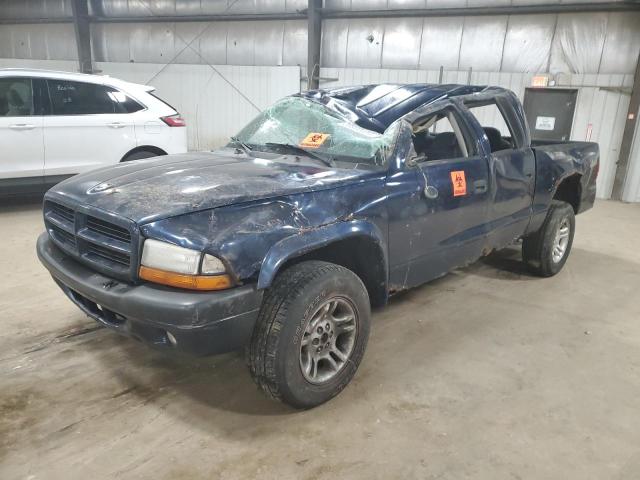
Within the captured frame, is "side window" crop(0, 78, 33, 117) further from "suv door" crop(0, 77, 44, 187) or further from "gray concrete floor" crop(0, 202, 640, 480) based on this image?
"gray concrete floor" crop(0, 202, 640, 480)

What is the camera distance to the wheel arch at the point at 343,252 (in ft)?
6.88

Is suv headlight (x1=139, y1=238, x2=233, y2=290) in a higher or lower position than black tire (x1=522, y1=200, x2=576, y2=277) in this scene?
higher

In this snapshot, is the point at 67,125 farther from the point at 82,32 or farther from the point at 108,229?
the point at 82,32

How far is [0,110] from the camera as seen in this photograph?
5.36 metres

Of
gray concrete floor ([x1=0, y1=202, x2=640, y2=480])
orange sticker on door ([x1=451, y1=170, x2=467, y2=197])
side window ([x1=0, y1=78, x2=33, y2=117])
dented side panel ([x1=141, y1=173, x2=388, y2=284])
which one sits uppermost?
side window ([x1=0, y1=78, x2=33, y2=117])

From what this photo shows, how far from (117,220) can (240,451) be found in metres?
1.17

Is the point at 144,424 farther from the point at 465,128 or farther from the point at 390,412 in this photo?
the point at 465,128

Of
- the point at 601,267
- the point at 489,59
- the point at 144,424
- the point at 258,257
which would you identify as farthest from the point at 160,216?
the point at 489,59

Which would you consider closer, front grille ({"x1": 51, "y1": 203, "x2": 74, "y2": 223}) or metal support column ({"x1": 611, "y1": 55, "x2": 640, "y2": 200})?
front grille ({"x1": 51, "y1": 203, "x2": 74, "y2": 223})

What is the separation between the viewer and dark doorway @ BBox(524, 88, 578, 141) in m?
8.48

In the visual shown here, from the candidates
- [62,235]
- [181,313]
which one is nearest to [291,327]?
[181,313]

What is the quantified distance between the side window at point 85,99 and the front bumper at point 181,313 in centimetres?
427

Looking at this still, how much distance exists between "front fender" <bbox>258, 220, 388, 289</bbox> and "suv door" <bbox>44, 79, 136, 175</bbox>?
4.51 metres

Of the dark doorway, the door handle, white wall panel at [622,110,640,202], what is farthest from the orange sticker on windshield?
white wall panel at [622,110,640,202]
